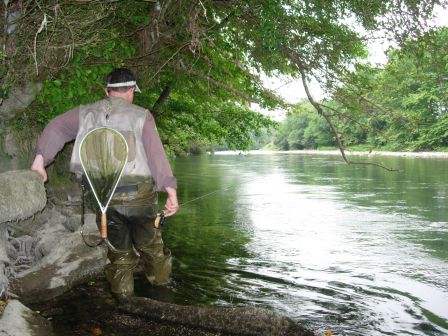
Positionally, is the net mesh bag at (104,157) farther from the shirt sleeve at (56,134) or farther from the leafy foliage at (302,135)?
the leafy foliage at (302,135)

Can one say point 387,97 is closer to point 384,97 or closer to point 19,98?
point 384,97

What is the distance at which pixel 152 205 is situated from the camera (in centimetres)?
484

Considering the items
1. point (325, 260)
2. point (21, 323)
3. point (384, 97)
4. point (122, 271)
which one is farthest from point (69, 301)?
point (384, 97)

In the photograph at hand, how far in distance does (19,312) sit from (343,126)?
4.71 metres

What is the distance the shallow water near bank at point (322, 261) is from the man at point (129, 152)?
Result: 1.41 meters

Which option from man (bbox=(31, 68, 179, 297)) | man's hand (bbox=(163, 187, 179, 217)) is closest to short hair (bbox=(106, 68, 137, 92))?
man (bbox=(31, 68, 179, 297))

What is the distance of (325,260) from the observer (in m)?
8.20

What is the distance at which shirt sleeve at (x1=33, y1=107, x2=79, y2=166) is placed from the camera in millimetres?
4527

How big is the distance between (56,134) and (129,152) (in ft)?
2.51

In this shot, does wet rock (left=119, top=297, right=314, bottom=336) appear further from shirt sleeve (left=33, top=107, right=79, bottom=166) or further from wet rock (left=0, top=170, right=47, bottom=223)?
shirt sleeve (left=33, top=107, right=79, bottom=166)

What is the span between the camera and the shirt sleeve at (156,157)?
4.56m

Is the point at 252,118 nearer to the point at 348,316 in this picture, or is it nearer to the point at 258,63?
the point at 258,63

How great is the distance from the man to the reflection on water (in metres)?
1.55

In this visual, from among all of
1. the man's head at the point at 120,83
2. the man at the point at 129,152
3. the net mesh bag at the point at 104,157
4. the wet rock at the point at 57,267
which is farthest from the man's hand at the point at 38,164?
the wet rock at the point at 57,267
